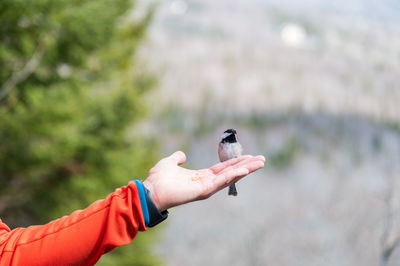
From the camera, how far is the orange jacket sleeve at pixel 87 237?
3.96 ft

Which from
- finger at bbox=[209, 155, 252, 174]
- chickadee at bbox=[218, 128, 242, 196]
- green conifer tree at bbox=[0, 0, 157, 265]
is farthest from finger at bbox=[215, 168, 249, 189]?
green conifer tree at bbox=[0, 0, 157, 265]

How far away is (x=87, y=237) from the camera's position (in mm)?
1220

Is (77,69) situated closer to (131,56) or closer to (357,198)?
(131,56)

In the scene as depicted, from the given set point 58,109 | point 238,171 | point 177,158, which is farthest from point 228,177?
point 58,109

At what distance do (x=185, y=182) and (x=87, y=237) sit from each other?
36 centimetres

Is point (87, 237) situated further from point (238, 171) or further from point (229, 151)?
point (229, 151)

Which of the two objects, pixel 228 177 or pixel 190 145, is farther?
pixel 190 145

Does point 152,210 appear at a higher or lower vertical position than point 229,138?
lower

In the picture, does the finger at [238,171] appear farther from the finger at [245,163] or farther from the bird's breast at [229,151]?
the bird's breast at [229,151]

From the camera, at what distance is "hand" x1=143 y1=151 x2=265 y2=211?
4.19ft

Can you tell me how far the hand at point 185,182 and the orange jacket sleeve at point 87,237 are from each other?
83mm

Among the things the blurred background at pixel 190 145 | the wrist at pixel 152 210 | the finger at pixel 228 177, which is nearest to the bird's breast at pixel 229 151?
the finger at pixel 228 177

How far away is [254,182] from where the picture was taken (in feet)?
29.5

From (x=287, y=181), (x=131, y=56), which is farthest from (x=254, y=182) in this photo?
(x=131, y=56)
